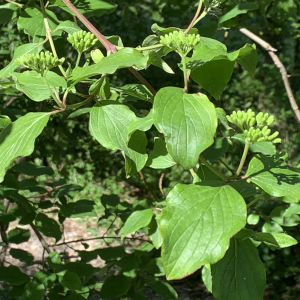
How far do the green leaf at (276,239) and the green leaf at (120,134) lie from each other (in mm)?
326

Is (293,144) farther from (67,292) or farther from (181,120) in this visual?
(181,120)

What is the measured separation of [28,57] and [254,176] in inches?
19.5

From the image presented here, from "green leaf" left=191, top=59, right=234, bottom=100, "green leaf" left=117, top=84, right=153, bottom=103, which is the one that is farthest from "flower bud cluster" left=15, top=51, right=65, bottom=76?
"green leaf" left=191, top=59, right=234, bottom=100

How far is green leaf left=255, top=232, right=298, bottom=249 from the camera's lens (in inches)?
35.3

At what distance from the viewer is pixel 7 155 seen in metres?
0.77

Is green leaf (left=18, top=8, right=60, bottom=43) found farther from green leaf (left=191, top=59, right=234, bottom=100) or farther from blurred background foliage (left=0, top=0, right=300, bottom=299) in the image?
blurred background foliage (left=0, top=0, right=300, bottom=299)

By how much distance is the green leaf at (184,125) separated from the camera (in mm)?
629

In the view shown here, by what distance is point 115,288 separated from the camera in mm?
1624

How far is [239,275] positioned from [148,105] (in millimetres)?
2671

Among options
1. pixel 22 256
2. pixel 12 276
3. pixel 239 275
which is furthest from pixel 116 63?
pixel 22 256

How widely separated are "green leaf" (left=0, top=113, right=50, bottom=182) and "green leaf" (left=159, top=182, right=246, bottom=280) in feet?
0.95

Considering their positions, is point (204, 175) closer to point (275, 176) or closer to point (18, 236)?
point (275, 176)

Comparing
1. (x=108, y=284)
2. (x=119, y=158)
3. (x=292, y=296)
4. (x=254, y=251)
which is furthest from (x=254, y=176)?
(x=119, y=158)

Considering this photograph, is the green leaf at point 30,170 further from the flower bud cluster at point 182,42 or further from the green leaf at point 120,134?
the flower bud cluster at point 182,42
